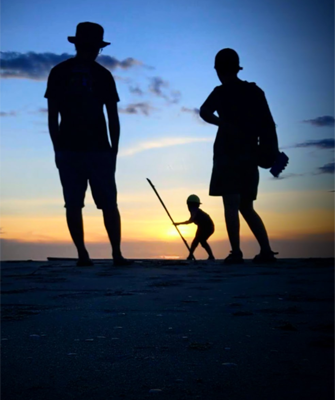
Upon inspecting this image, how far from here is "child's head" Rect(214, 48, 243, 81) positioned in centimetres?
702

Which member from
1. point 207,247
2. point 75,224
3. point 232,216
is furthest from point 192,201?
point 75,224

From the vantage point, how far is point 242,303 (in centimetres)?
358

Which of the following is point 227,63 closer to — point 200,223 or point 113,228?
point 113,228

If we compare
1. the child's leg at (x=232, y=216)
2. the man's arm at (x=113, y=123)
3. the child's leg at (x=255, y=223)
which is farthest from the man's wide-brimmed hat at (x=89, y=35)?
the child's leg at (x=255, y=223)

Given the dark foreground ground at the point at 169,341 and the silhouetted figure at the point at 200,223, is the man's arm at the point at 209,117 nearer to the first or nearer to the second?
the dark foreground ground at the point at 169,341

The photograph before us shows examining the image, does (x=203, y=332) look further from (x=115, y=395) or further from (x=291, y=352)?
(x=115, y=395)

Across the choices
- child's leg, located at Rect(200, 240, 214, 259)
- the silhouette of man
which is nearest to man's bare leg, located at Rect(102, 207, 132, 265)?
the silhouette of man

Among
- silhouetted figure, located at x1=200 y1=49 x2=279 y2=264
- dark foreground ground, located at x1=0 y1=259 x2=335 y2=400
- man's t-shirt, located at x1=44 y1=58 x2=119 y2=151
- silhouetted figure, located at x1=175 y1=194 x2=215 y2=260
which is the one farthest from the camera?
Answer: silhouetted figure, located at x1=175 y1=194 x2=215 y2=260

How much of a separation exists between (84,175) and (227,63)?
84.7 inches

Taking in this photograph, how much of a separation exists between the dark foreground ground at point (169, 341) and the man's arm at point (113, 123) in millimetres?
2783

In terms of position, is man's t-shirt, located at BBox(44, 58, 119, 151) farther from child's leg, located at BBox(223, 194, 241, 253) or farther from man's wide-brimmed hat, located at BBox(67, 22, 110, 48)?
child's leg, located at BBox(223, 194, 241, 253)

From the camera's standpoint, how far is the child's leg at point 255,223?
7.10m

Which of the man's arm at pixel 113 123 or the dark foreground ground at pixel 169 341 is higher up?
the man's arm at pixel 113 123

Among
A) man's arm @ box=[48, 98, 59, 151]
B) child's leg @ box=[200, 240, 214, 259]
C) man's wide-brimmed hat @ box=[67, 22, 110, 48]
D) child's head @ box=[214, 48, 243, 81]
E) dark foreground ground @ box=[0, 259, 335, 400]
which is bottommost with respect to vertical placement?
dark foreground ground @ box=[0, 259, 335, 400]
